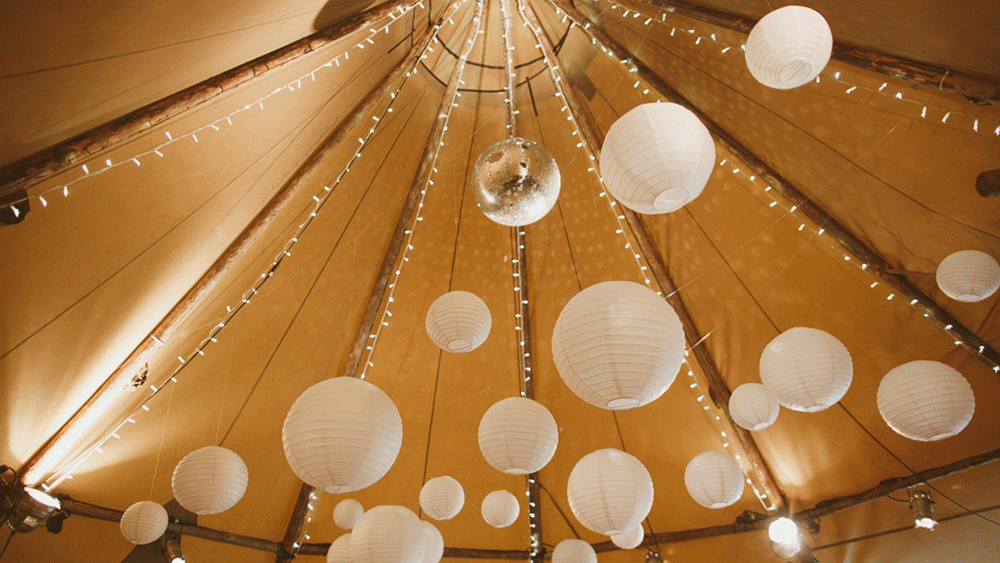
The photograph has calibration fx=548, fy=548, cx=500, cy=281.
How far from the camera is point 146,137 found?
2900mm

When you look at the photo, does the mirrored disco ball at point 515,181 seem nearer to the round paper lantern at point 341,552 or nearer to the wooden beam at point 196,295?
the wooden beam at point 196,295

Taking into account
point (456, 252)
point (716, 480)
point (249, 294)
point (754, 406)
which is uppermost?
point (456, 252)

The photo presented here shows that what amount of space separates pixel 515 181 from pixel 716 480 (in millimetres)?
2194

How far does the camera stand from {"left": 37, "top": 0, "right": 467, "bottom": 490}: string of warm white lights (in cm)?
386

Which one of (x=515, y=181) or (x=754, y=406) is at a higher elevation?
(x=515, y=181)

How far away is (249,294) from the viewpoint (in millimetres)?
4184

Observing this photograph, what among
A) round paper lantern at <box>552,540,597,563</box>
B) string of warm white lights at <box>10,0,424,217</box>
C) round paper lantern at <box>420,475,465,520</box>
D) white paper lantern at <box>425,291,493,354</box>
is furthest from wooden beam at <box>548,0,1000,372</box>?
round paper lantern at <box>420,475,465,520</box>

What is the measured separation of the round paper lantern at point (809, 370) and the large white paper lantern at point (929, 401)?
0.27 m

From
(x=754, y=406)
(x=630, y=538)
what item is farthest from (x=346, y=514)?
(x=754, y=406)

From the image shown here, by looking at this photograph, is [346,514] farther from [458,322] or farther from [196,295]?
[458,322]

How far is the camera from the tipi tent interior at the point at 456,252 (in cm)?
269

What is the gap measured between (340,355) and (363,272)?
2.57ft

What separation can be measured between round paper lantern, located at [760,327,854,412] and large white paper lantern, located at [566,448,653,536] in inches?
31.7

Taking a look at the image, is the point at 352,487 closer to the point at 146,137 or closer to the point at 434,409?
the point at 146,137
